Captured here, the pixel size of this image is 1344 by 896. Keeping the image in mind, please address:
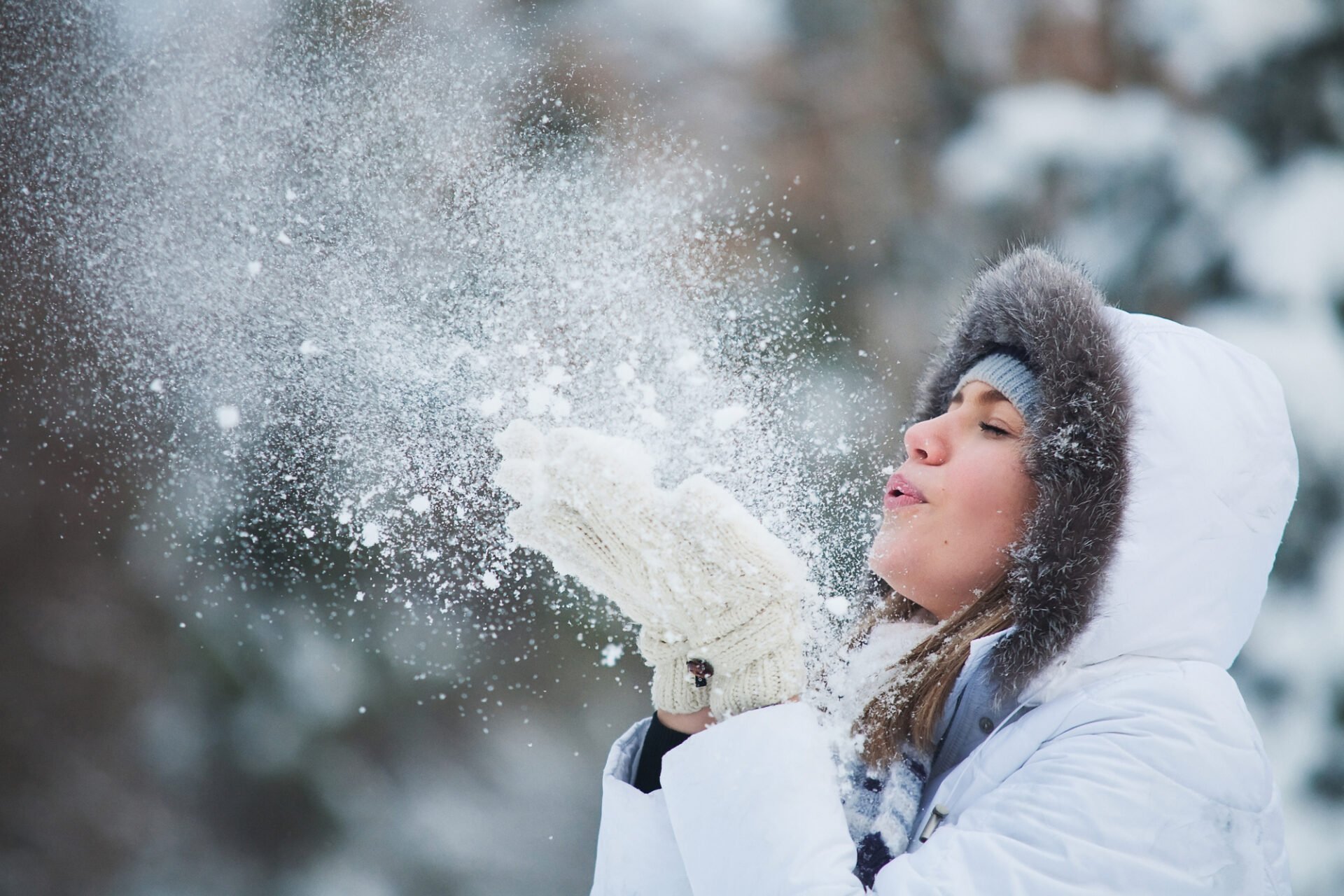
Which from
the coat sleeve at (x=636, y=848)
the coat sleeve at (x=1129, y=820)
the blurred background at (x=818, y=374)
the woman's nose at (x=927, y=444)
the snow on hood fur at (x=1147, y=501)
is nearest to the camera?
the coat sleeve at (x=1129, y=820)

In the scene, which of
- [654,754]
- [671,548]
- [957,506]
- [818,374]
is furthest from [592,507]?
[818,374]

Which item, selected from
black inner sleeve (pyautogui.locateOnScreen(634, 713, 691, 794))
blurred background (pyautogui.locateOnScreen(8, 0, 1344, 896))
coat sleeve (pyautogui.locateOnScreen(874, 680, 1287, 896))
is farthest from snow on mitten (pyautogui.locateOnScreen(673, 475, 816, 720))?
blurred background (pyautogui.locateOnScreen(8, 0, 1344, 896))

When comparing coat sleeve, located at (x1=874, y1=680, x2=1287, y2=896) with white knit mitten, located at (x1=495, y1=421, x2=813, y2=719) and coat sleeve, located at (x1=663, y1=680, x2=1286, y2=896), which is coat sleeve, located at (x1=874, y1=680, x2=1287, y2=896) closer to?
coat sleeve, located at (x1=663, y1=680, x2=1286, y2=896)

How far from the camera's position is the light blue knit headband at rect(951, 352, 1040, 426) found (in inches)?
45.7

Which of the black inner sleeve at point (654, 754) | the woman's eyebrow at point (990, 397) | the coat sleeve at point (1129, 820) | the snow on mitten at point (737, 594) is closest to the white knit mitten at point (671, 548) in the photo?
the snow on mitten at point (737, 594)

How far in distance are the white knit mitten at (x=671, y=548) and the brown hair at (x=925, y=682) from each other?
196mm

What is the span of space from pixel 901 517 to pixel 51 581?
2.58m

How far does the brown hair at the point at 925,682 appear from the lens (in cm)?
112

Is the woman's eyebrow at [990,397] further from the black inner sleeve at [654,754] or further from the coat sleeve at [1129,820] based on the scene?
the black inner sleeve at [654,754]

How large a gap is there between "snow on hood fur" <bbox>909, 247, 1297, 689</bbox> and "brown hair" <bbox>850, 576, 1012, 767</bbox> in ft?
0.20

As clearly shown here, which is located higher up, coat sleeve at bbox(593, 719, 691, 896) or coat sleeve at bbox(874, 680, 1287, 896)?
coat sleeve at bbox(593, 719, 691, 896)

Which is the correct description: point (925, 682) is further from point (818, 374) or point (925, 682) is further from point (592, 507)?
point (818, 374)

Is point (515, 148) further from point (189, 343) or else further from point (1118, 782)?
point (1118, 782)

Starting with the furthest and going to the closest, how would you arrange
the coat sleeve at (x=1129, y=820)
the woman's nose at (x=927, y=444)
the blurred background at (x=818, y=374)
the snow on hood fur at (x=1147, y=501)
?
the blurred background at (x=818, y=374)
the woman's nose at (x=927, y=444)
the snow on hood fur at (x=1147, y=501)
the coat sleeve at (x=1129, y=820)
